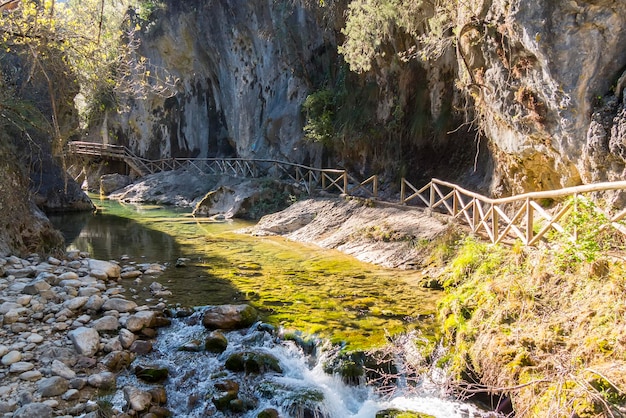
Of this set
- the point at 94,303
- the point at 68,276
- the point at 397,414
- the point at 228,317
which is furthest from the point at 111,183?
the point at 397,414

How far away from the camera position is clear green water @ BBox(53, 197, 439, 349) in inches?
272

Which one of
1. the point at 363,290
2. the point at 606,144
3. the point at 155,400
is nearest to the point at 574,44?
the point at 606,144

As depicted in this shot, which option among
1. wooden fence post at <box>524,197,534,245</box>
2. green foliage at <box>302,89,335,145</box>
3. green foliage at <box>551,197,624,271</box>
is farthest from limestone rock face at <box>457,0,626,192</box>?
A: green foliage at <box>302,89,335,145</box>

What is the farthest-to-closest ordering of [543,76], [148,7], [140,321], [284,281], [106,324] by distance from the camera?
[148,7], [284,281], [543,76], [140,321], [106,324]

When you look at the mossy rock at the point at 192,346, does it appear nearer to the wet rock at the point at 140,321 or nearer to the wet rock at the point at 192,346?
the wet rock at the point at 192,346

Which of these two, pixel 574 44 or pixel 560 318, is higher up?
pixel 574 44

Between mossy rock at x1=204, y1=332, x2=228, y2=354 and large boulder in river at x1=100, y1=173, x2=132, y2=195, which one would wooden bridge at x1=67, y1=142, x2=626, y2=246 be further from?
mossy rock at x1=204, y1=332, x2=228, y2=354

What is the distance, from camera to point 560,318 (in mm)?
4902

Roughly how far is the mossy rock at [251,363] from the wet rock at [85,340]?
163cm

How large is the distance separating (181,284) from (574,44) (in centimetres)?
749

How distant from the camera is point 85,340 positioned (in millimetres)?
5918

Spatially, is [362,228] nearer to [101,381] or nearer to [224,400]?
[224,400]

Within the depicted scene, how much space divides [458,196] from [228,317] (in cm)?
571

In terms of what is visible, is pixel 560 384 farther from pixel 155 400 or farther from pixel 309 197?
pixel 309 197
